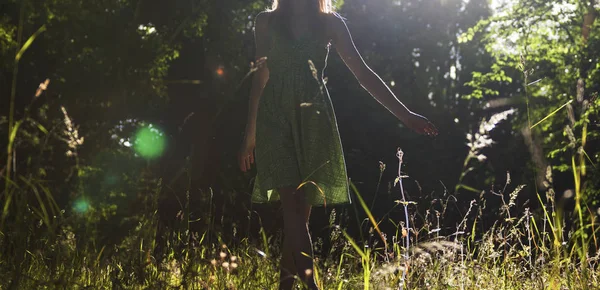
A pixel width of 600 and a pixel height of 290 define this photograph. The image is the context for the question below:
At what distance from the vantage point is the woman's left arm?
2.97m

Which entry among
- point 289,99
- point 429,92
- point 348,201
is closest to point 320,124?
point 289,99

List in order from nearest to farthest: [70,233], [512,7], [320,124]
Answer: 1. [70,233]
2. [320,124]
3. [512,7]

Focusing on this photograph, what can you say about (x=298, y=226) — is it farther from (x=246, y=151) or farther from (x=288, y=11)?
(x=288, y=11)

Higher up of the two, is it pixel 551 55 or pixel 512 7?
pixel 512 7

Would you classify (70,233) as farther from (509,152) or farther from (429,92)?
(429,92)

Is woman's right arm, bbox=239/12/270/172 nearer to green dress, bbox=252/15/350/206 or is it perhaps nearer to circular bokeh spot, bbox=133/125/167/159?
green dress, bbox=252/15/350/206

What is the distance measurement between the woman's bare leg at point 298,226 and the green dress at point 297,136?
0.05 metres

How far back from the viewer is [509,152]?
20750mm

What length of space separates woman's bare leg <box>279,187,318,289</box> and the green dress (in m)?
→ 0.05

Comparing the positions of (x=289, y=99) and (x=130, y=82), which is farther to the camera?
(x=130, y=82)

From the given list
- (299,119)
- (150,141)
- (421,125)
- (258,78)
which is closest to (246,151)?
(258,78)

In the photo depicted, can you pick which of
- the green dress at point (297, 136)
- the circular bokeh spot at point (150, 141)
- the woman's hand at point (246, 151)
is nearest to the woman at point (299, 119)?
the green dress at point (297, 136)

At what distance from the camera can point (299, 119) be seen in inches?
126

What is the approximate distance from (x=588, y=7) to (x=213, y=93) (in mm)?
8884
